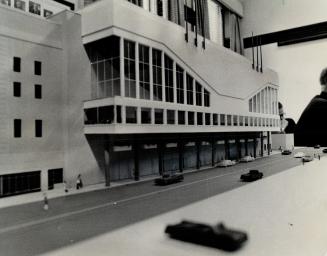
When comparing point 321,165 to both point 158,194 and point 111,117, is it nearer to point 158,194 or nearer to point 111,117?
point 158,194

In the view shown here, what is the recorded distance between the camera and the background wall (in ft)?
31.7

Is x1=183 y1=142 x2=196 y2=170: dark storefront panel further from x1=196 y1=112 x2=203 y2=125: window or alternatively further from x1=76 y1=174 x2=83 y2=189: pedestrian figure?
x1=76 y1=174 x2=83 y2=189: pedestrian figure

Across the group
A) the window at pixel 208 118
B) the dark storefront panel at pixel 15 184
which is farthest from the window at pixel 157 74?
the dark storefront panel at pixel 15 184

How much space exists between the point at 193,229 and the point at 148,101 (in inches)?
190

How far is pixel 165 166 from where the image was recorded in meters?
10.5

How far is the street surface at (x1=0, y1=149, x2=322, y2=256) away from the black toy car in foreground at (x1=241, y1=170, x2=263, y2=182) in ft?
3.38

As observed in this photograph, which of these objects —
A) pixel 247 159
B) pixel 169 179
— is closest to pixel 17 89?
pixel 169 179

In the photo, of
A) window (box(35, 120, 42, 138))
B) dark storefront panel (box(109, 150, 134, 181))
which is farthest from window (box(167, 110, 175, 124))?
window (box(35, 120, 42, 138))

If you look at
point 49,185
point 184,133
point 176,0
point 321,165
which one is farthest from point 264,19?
point 49,185

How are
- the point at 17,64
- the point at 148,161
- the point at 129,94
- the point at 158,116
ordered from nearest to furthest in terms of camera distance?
the point at 17,64, the point at 148,161, the point at 158,116, the point at 129,94

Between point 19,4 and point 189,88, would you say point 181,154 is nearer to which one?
point 189,88

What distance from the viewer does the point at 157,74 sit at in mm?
12086

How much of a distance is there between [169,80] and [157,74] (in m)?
0.54

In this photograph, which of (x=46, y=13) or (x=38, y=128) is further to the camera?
(x=46, y=13)
